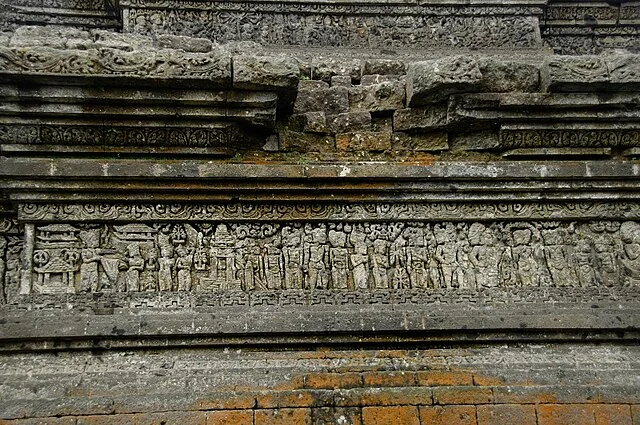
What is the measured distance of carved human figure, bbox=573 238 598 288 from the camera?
16.9 ft

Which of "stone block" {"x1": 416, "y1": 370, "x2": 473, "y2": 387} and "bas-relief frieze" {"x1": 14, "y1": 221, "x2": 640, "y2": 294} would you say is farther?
"bas-relief frieze" {"x1": 14, "y1": 221, "x2": 640, "y2": 294}

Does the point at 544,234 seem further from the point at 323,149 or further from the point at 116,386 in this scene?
the point at 116,386

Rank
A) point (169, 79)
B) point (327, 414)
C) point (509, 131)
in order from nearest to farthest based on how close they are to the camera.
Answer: point (327, 414) < point (169, 79) < point (509, 131)

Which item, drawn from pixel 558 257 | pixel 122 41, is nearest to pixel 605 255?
pixel 558 257

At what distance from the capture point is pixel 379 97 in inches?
214

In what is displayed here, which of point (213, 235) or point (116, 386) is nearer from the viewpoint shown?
point (116, 386)

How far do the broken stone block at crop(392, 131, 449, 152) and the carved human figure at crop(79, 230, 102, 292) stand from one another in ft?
8.13

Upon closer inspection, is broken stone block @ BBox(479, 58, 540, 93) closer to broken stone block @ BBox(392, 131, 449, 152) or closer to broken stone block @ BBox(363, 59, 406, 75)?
broken stone block @ BBox(392, 131, 449, 152)

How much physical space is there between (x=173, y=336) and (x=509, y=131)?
3.05m

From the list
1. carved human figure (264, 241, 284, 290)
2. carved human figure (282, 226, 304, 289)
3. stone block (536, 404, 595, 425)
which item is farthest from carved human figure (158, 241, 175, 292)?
stone block (536, 404, 595, 425)

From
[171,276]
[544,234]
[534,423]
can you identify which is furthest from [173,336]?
[544,234]

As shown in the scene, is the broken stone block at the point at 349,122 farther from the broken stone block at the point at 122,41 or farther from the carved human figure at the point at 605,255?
the carved human figure at the point at 605,255

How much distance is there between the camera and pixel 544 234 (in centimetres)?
526

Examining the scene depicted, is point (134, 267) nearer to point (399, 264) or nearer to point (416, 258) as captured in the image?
point (399, 264)
